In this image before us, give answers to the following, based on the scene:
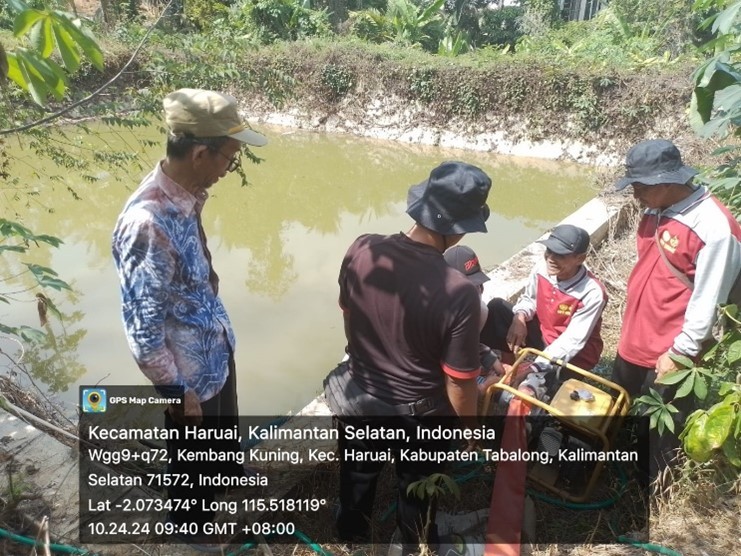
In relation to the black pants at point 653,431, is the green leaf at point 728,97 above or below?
above

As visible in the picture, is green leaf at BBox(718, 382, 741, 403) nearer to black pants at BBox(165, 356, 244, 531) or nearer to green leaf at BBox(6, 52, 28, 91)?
black pants at BBox(165, 356, 244, 531)

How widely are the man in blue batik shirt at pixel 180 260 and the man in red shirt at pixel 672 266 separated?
5.03ft

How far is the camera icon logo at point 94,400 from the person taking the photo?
124 inches

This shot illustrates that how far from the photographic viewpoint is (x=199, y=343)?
1.91 m

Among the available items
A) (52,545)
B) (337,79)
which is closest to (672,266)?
(52,545)

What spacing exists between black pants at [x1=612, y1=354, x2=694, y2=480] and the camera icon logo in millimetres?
2781

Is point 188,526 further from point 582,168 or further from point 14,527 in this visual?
point 582,168

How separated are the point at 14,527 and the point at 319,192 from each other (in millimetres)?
7069

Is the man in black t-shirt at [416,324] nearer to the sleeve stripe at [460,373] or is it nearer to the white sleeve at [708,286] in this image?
the sleeve stripe at [460,373]

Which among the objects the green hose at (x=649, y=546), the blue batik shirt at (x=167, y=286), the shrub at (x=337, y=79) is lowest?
the green hose at (x=649, y=546)

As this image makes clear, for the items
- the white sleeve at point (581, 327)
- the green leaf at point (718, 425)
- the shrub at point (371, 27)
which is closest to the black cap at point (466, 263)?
the white sleeve at point (581, 327)

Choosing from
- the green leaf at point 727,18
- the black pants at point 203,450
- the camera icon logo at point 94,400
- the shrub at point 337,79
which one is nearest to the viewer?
the green leaf at point 727,18

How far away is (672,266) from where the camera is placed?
7.35 feet

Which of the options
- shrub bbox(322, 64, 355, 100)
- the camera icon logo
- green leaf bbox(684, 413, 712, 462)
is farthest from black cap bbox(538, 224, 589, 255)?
shrub bbox(322, 64, 355, 100)
